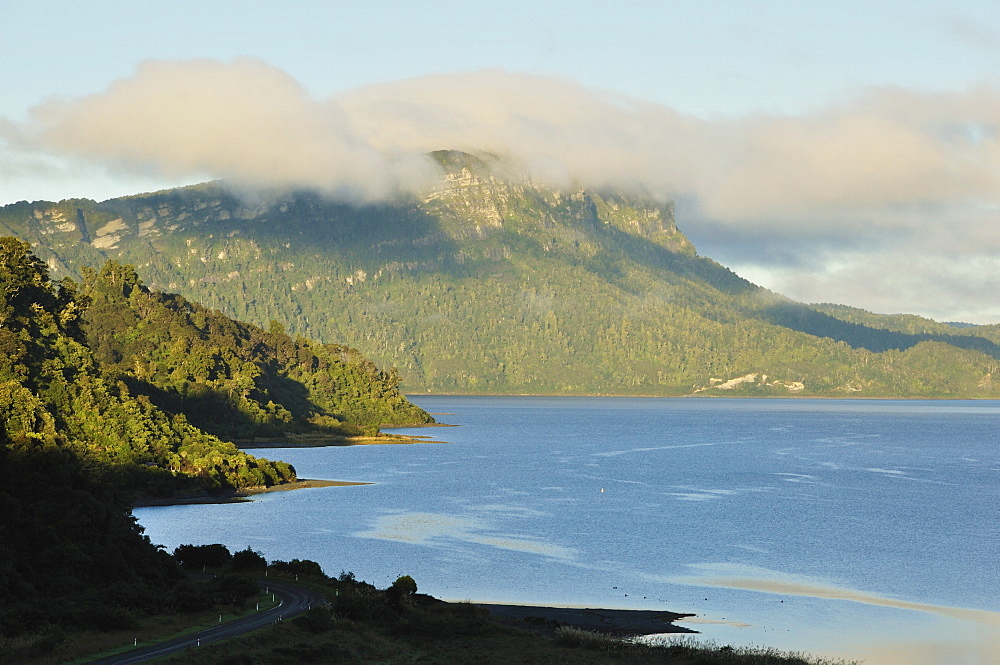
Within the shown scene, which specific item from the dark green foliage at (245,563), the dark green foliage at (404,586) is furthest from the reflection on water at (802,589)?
the dark green foliage at (245,563)

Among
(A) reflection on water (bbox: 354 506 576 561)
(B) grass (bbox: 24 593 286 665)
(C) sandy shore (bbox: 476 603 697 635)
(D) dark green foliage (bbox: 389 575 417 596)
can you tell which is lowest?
(A) reflection on water (bbox: 354 506 576 561)

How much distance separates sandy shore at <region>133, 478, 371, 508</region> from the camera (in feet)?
447

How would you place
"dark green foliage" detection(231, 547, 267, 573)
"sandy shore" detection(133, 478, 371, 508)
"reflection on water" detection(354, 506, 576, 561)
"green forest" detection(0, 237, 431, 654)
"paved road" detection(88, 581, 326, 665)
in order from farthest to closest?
"sandy shore" detection(133, 478, 371, 508), "reflection on water" detection(354, 506, 576, 561), "dark green foliage" detection(231, 547, 267, 573), "green forest" detection(0, 237, 431, 654), "paved road" detection(88, 581, 326, 665)

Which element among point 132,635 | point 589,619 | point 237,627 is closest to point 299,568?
point 237,627

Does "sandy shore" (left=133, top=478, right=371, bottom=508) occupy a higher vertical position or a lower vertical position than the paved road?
lower

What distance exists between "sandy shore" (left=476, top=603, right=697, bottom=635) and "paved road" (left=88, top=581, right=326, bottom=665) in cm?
1240

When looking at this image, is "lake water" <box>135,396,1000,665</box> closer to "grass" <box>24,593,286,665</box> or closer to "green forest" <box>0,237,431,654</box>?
"green forest" <box>0,237,431,654</box>

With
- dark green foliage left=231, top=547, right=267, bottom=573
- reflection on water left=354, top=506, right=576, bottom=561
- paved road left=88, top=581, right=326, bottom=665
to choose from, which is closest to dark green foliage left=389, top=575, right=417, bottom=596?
paved road left=88, top=581, right=326, bottom=665

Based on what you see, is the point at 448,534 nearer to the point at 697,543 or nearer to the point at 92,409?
the point at 697,543

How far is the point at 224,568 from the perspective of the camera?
7994 centimetres

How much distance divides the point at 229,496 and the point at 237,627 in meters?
87.2

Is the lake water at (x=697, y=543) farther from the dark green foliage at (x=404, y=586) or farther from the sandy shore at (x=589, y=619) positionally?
the dark green foliage at (x=404, y=586)

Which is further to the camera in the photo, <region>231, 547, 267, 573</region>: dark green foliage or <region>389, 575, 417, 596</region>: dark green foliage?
<region>231, 547, 267, 573</region>: dark green foliage

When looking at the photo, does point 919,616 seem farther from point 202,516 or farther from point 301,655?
point 202,516
